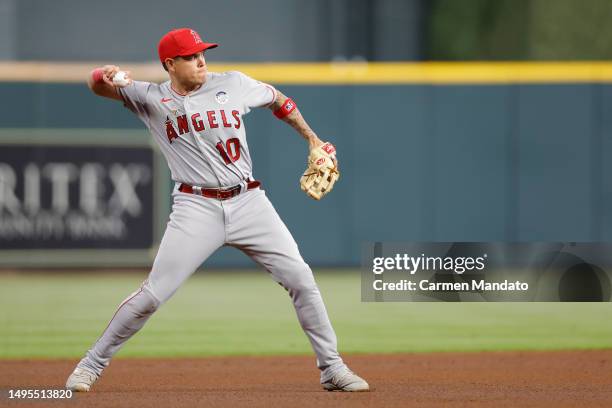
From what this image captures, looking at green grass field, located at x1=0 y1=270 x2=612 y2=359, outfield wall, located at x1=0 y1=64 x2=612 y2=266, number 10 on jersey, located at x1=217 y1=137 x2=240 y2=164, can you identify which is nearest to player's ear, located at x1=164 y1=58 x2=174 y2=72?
number 10 on jersey, located at x1=217 y1=137 x2=240 y2=164

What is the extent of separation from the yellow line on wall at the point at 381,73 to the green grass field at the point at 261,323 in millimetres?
2139

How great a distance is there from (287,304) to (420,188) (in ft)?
9.06

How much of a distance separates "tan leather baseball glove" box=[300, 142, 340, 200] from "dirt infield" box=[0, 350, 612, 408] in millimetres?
866

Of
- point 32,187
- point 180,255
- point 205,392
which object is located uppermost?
point 32,187

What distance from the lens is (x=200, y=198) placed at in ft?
15.0

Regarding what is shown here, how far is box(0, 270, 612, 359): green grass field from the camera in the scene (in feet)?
22.4

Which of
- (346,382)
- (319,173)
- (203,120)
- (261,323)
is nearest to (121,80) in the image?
(203,120)

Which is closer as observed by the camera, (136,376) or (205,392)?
(205,392)

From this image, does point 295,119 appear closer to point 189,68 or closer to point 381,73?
point 189,68

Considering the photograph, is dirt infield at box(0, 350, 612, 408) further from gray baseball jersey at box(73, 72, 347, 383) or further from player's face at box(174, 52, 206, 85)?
player's face at box(174, 52, 206, 85)

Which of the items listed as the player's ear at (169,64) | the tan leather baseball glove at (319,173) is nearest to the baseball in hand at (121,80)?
the player's ear at (169,64)

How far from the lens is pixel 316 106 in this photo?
11.5 meters

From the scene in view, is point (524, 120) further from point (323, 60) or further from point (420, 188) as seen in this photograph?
point (323, 60)

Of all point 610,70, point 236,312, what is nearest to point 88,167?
point 236,312
